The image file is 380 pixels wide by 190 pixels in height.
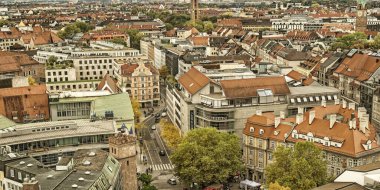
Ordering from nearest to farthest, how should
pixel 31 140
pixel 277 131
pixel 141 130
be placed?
pixel 31 140 → pixel 277 131 → pixel 141 130

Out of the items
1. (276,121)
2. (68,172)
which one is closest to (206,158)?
(276,121)

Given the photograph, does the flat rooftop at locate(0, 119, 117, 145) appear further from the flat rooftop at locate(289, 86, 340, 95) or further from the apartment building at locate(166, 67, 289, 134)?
the flat rooftop at locate(289, 86, 340, 95)

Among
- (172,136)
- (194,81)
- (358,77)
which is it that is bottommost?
(172,136)

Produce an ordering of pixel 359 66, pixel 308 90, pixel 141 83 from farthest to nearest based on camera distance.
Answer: pixel 141 83
pixel 359 66
pixel 308 90

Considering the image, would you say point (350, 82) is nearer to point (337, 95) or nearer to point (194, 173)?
point (337, 95)

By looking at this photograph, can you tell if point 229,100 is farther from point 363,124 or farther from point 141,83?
point 141,83

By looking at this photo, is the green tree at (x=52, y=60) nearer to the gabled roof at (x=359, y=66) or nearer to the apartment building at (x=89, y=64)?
the apartment building at (x=89, y=64)

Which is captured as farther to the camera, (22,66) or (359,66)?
(22,66)

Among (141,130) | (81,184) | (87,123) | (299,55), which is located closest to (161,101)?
(141,130)
